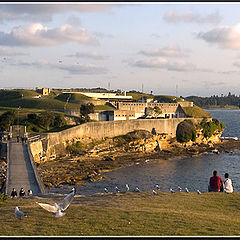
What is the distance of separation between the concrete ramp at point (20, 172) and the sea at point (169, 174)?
3.94 metres

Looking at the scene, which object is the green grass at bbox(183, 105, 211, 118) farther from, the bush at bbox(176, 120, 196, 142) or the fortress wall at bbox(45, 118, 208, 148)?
the bush at bbox(176, 120, 196, 142)

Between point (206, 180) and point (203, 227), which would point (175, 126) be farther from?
point (203, 227)

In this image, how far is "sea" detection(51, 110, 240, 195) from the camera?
3544 centimetres

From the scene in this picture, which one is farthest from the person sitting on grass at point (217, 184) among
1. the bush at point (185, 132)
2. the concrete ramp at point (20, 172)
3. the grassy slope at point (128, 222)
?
the bush at point (185, 132)

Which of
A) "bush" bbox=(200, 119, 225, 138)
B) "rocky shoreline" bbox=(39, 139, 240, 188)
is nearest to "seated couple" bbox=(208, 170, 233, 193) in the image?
"rocky shoreline" bbox=(39, 139, 240, 188)

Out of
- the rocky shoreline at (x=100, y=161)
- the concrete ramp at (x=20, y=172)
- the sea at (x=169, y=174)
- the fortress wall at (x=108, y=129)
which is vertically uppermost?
the fortress wall at (x=108, y=129)

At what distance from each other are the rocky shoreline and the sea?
1.45 meters

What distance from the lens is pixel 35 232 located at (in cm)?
1105

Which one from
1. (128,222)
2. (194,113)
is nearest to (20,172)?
(128,222)

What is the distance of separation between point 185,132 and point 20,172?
4564cm

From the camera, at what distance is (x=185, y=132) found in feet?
225

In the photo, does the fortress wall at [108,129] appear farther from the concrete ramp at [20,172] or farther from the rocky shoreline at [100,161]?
the concrete ramp at [20,172]

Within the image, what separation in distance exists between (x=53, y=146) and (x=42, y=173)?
9302 mm

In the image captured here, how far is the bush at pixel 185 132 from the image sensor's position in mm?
67944
